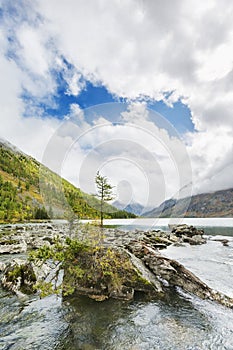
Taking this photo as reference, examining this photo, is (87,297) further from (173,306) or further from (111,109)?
(111,109)

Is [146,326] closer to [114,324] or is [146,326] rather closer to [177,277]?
[114,324]

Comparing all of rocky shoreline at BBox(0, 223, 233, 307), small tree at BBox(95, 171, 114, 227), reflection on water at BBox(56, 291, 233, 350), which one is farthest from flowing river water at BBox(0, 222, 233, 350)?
small tree at BBox(95, 171, 114, 227)

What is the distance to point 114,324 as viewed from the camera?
10.4 metres

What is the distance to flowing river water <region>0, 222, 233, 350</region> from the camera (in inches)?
350

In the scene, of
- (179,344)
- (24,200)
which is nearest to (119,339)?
(179,344)

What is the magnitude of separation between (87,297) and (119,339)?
4.56 m

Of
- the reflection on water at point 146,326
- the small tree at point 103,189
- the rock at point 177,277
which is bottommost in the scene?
the reflection on water at point 146,326

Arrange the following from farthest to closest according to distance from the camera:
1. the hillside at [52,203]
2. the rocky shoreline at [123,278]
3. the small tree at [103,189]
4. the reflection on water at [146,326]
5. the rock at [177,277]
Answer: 1. the hillside at [52,203]
2. the small tree at [103,189]
3. the rock at [177,277]
4. the rocky shoreline at [123,278]
5. the reflection on water at [146,326]

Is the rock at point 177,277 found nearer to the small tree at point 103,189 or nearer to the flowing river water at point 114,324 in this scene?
the flowing river water at point 114,324

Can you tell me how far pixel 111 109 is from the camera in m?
23.2

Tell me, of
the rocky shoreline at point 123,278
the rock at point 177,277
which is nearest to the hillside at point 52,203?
the rocky shoreline at point 123,278

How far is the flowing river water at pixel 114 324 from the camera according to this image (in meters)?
8.88

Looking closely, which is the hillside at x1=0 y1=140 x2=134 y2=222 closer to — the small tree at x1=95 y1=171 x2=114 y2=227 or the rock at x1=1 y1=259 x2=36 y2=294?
the small tree at x1=95 y1=171 x2=114 y2=227

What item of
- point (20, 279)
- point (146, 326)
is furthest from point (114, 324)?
point (20, 279)
